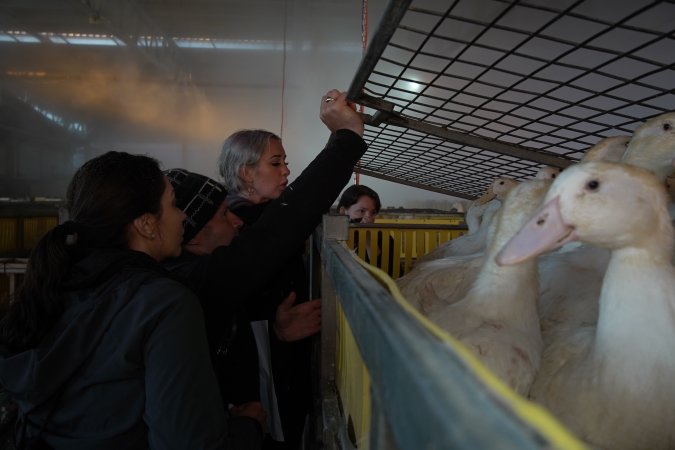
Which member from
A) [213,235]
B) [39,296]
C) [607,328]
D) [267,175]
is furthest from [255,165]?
[607,328]

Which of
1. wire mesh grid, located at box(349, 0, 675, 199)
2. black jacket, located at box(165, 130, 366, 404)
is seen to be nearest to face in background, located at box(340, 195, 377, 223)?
wire mesh grid, located at box(349, 0, 675, 199)

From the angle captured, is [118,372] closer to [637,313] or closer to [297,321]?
[297,321]

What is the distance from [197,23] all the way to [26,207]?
4514mm

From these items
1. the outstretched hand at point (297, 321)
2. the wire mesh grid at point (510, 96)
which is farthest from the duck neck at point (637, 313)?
the outstretched hand at point (297, 321)

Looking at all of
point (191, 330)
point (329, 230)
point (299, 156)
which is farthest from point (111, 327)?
point (299, 156)

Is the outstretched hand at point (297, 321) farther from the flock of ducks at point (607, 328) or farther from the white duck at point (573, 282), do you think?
the white duck at point (573, 282)

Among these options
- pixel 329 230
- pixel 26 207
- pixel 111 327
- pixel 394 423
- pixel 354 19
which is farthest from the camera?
pixel 354 19

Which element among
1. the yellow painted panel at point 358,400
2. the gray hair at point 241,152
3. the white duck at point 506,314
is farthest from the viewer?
the gray hair at point 241,152

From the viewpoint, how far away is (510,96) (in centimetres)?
327

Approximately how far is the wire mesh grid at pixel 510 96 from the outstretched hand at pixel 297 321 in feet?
2.00

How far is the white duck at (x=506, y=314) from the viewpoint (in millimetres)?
809

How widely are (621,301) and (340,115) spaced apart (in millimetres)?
730

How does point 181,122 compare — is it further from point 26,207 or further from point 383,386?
point 383,386

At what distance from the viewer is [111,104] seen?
25.0ft
